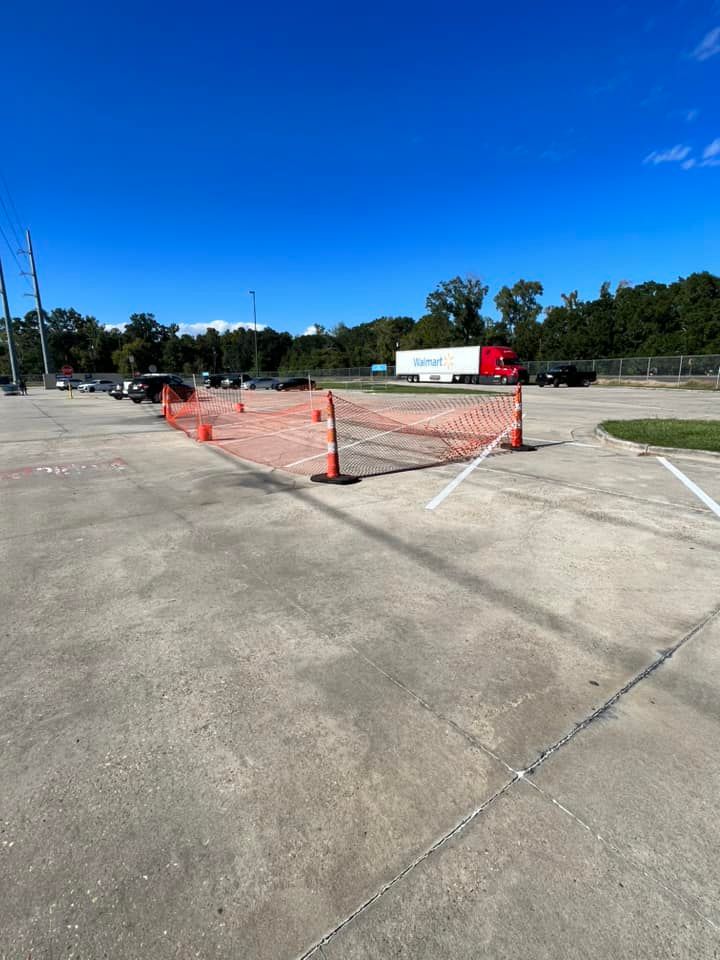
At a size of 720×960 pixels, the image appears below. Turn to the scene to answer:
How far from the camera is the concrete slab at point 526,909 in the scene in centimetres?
155

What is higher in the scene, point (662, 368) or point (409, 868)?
point (662, 368)

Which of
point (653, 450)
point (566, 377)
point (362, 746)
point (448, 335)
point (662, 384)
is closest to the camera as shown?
point (362, 746)

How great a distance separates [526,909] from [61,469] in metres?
10.1

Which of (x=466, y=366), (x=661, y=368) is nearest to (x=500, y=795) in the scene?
(x=661, y=368)

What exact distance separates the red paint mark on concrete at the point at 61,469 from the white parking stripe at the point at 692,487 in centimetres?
→ 940

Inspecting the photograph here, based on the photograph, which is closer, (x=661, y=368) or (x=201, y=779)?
(x=201, y=779)

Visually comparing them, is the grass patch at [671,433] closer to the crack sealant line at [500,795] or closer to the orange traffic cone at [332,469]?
the orange traffic cone at [332,469]

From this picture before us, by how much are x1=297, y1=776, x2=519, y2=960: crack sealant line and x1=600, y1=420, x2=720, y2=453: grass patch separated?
31.6ft

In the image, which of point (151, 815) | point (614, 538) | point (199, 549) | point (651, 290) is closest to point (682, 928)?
point (151, 815)

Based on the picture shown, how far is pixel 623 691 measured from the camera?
9.01 ft

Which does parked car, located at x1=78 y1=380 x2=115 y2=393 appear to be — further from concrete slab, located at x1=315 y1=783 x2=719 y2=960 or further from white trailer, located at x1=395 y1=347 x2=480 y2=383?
concrete slab, located at x1=315 y1=783 x2=719 y2=960

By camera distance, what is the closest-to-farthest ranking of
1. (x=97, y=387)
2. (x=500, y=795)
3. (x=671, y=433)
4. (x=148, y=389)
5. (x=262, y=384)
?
1. (x=500, y=795)
2. (x=671, y=433)
3. (x=148, y=389)
4. (x=262, y=384)
5. (x=97, y=387)

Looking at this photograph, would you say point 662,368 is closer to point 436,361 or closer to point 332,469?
point 436,361

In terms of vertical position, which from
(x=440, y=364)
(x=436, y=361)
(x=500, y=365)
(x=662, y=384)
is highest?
(x=436, y=361)
